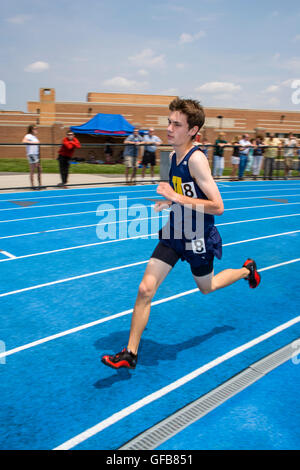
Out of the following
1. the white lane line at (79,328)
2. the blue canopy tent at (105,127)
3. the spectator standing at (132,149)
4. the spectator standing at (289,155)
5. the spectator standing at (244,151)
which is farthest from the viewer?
the blue canopy tent at (105,127)

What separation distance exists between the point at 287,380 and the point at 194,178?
6.07 feet

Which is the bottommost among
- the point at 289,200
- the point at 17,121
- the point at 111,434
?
the point at 111,434

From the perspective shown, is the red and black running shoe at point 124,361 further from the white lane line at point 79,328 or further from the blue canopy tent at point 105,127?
the blue canopy tent at point 105,127

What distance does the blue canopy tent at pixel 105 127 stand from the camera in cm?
2748

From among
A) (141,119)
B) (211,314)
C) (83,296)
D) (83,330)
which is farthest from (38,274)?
(141,119)

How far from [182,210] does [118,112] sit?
36.4 meters

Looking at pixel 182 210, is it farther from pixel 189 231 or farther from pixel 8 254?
pixel 8 254

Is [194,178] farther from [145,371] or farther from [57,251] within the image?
[57,251]

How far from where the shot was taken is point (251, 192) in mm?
15461

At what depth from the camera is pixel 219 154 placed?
17.0 m

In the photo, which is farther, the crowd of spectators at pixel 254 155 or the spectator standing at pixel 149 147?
the crowd of spectators at pixel 254 155

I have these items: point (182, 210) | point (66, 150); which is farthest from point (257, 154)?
point (182, 210)

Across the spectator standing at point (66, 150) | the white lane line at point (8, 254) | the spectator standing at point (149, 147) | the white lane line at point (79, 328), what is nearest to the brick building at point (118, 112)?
the spectator standing at point (149, 147)

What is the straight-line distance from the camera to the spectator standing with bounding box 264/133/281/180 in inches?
734
